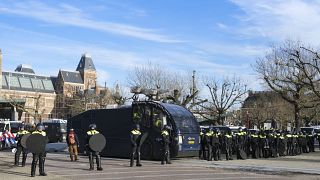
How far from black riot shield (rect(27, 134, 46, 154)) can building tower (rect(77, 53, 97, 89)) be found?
4895 inches

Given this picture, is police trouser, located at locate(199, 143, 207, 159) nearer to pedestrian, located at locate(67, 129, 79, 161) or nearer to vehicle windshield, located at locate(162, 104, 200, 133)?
vehicle windshield, located at locate(162, 104, 200, 133)

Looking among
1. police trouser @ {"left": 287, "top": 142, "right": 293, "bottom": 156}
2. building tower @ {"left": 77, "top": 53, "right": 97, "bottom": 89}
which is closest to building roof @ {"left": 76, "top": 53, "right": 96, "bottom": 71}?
building tower @ {"left": 77, "top": 53, "right": 97, "bottom": 89}

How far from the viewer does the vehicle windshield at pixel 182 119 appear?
2267 cm

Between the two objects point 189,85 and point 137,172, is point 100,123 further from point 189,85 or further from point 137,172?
point 189,85

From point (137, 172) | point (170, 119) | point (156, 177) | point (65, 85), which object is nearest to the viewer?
point (156, 177)

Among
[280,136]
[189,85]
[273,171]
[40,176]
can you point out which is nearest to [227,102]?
[189,85]

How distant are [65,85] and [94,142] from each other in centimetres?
11884

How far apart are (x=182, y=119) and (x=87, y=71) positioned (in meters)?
121

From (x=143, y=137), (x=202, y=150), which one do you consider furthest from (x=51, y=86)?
(x=143, y=137)

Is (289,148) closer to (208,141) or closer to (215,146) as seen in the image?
(215,146)

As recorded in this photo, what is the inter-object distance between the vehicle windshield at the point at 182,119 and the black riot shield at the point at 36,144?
325 inches

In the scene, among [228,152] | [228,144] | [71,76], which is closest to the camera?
[228,152]

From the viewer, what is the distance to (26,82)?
414ft

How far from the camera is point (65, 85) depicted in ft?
439
